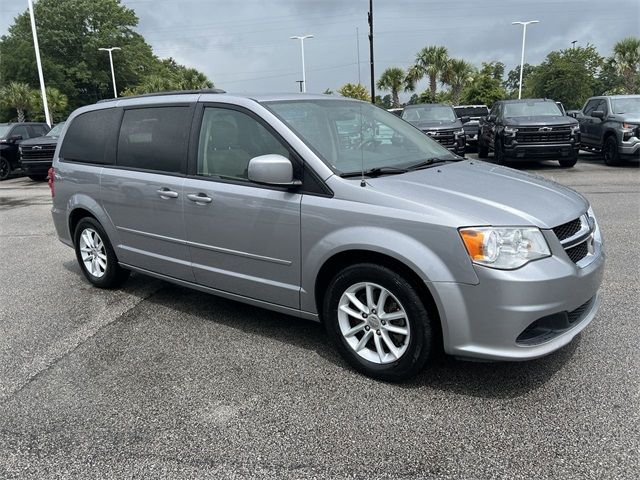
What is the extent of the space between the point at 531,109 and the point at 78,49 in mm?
55830

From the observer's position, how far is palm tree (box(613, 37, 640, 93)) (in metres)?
40.2

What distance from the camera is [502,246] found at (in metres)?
2.92

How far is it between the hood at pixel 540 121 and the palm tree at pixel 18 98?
3633 centimetres

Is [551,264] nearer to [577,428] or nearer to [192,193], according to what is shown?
[577,428]

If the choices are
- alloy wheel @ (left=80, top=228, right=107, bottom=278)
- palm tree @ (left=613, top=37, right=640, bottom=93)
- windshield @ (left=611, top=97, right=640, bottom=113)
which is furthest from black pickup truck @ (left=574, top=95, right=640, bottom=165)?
palm tree @ (left=613, top=37, right=640, bottom=93)

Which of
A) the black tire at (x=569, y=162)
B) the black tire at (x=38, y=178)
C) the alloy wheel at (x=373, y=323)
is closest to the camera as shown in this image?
the alloy wheel at (x=373, y=323)

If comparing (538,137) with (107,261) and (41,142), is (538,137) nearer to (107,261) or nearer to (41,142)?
(107,261)

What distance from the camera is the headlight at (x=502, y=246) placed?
9.50 ft

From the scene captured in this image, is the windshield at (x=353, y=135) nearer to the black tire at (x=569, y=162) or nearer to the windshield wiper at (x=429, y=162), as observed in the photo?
the windshield wiper at (x=429, y=162)

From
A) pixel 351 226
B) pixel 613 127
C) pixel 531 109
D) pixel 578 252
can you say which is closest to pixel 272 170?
pixel 351 226

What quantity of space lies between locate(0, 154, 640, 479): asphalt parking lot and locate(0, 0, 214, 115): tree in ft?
170

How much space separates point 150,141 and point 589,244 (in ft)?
11.0

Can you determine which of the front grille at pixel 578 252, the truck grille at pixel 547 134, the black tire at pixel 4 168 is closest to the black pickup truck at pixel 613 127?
the truck grille at pixel 547 134

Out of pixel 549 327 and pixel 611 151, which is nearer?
pixel 549 327
